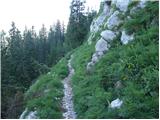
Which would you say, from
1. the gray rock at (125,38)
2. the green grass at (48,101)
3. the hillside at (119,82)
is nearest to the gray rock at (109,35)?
the hillside at (119,82)

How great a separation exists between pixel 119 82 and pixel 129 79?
50 centimetres

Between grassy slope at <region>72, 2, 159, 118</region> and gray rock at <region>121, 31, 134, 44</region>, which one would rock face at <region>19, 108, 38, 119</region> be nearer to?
grassy slope at <region>72, 2, 159, 118</region>

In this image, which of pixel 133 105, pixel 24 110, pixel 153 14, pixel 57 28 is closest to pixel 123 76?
pixel 133 105

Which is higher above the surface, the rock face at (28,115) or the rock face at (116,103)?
the rock face at (116,103)

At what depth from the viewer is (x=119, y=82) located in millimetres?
15703

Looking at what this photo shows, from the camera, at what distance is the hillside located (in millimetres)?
13484

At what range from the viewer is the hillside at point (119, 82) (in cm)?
1348

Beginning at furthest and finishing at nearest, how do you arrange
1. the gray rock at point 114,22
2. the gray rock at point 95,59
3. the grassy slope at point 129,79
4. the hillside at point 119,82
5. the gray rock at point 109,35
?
the gray rock at point 114,22
the gray rock at point 109,35
the gray rock at point 95,59
the hillside at point 119,82
the grassy slope at point 129,79

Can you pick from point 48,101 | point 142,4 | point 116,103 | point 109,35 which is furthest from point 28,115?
point 142,4

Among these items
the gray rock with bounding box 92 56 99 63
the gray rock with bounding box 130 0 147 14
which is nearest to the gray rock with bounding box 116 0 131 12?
the gray rock with bounding box 130 0 147 14

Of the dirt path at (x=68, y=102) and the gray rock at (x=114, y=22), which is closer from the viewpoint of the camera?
the dirt path at (x=68, y=102)

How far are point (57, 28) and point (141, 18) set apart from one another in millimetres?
92771

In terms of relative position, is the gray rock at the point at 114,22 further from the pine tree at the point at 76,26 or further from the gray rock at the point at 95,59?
the pine tree at the point at 76,26

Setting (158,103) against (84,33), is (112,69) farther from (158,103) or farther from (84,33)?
(84,33)
